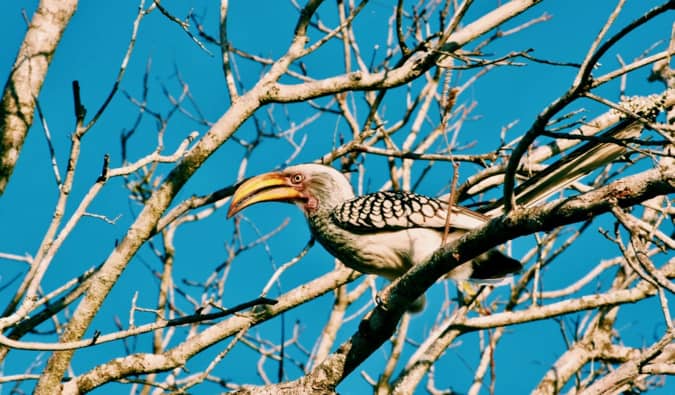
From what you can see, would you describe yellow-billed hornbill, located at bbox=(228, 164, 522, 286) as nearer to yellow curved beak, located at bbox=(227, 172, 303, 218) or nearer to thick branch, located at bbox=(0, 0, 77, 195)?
yellow curved beak, located at bbox=(227, 172, 303, 218)

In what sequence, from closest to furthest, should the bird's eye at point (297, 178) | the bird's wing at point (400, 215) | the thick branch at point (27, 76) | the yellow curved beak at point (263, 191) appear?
1. the bird's wing at point (400, 215)
2. the thick branch at point (27, 76)
3. the yellow curved beak at point (263, 191)
4. the bird's eye at point (297, 178)

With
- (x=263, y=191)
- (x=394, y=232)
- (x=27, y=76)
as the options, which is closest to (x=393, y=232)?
(x=394, y=232)

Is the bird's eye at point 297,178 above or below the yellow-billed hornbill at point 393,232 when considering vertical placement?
above

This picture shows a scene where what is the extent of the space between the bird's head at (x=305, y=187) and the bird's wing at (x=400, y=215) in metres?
0.32

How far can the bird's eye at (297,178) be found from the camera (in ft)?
16.7

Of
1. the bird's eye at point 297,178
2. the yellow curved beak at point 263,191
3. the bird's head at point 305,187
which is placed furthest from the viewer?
→ the bird's eye at point 297,178

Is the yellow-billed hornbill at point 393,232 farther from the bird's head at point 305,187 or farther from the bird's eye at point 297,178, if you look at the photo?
the bird's eye at point 297,178

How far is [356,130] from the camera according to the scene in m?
5.95

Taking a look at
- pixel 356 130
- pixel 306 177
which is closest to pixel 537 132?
pixel 306 177

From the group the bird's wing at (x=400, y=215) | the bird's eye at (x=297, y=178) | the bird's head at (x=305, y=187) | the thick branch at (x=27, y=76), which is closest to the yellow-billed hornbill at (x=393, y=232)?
the bird's wing at (x=400, y=215)

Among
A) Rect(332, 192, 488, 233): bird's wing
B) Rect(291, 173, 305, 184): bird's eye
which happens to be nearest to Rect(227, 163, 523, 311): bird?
Rect(332, 192, 488, 233): bird's wing

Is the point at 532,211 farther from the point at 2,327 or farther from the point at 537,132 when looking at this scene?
the point at 2,327

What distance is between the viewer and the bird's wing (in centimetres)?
432

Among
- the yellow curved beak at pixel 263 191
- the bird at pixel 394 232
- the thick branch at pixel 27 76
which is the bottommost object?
the bird at pixel 394 232
